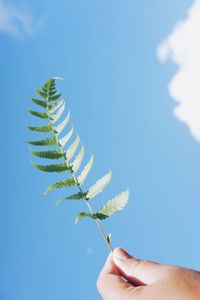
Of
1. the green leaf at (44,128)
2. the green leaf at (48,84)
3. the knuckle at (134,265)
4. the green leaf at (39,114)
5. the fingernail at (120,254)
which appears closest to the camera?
the knuckle at (134,265)

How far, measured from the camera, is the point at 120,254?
12.9 feet

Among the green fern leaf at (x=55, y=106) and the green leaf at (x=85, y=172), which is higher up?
the green fern leaf at (x=55, y=106)

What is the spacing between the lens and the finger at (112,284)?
11.6 ft

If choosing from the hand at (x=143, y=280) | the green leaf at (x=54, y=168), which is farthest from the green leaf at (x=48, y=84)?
the hand at (x=143, y=280)

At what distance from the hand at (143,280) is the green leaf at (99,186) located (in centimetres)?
52

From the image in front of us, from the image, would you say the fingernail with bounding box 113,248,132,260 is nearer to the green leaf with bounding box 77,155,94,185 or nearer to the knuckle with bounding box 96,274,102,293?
the knuckle with bounding box 96,274,102,293

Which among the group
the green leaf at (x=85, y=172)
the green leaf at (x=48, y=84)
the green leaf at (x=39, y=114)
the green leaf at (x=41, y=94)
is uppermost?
the green leaf at (x=48, y=84)

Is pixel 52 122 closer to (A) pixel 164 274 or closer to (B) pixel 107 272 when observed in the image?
(B) pixel 107 272

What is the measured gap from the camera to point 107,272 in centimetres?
396

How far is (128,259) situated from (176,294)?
88cm

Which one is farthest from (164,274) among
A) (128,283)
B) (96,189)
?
(96,189)

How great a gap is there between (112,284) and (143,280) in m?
0.26

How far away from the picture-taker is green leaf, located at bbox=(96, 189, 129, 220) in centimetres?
393

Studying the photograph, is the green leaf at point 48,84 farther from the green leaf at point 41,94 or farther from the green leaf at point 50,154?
the green leaf at point 50,154
